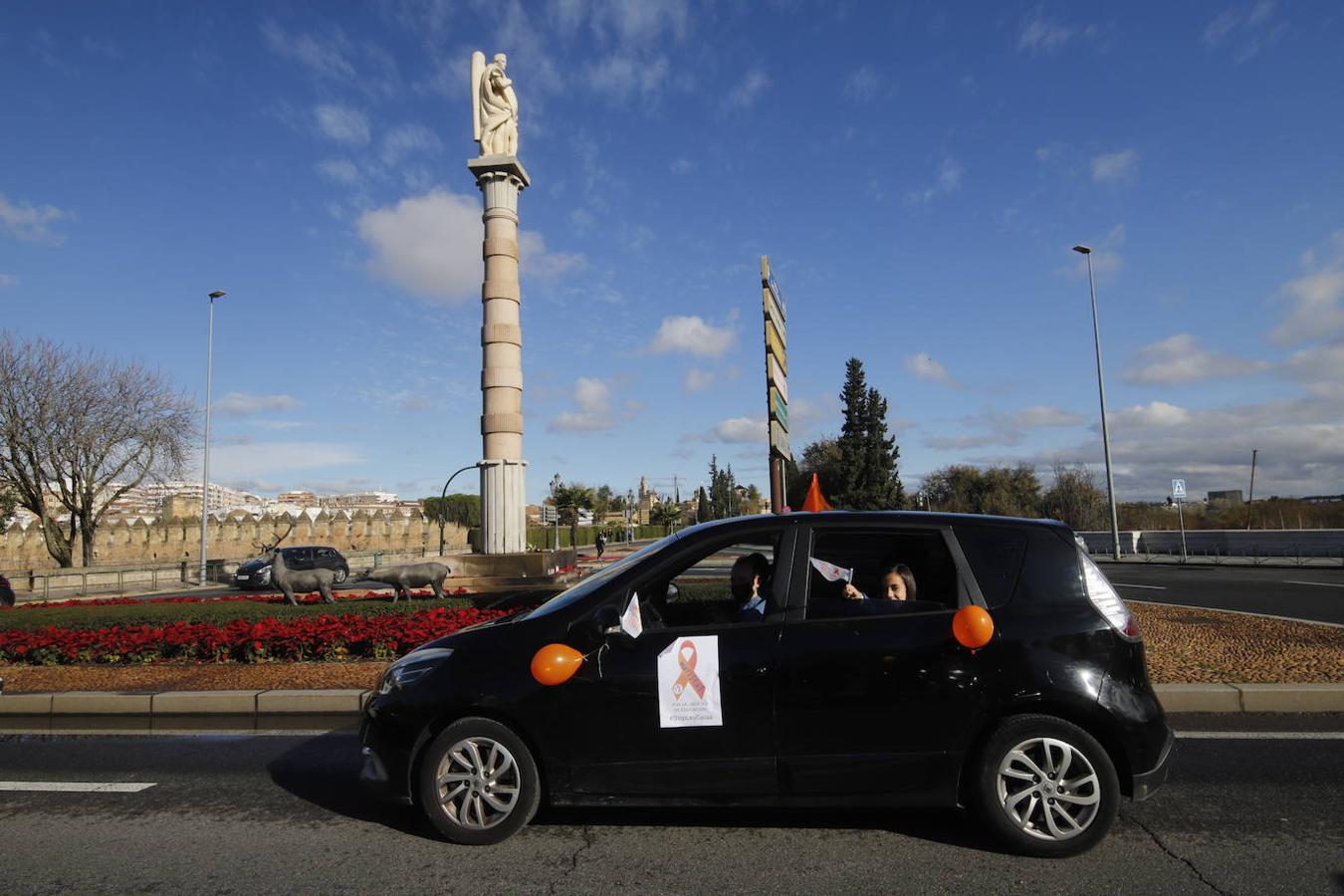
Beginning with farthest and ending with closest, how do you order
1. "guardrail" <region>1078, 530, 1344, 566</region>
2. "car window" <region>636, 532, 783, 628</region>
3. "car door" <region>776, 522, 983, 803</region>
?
1. "guardrail" <region>1078, 530, 1344, 566</region>
2. "car window" <region>636, 532, 783, 628</region>
3. "car door" <region>776, 522, 983, 803</region>

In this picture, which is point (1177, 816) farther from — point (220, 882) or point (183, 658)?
point (183, 658)

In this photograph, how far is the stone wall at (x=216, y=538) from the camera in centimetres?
4284

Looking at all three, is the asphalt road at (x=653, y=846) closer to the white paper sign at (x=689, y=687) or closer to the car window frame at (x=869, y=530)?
the white paper sign at (x=689, y=687)

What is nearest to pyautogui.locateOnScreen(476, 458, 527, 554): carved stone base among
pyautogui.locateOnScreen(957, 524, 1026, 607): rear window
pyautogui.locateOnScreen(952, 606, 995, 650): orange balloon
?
pyautogui.locateOnScreen(957, 524, 1026, 607): rear window

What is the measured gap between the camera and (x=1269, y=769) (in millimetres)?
4922

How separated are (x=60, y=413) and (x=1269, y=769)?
40626 mm

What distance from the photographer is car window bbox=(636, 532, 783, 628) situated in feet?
13.7

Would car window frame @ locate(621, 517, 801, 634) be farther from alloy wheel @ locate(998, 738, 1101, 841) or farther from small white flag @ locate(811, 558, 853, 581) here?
alloy wheel @ locate(998, 738, 1101, 841)

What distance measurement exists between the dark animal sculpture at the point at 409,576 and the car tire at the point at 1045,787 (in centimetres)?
1070

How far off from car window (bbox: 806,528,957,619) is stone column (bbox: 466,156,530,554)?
16120 millimetres

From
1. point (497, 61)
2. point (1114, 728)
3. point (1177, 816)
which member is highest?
point (497, 61)

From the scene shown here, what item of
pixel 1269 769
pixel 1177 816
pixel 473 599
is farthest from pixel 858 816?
pixel 473 599

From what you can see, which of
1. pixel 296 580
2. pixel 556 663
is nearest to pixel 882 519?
pixel 556 663

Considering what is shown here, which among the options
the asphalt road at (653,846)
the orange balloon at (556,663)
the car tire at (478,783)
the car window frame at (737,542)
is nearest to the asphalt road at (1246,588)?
the asphalt road at (653,846)
